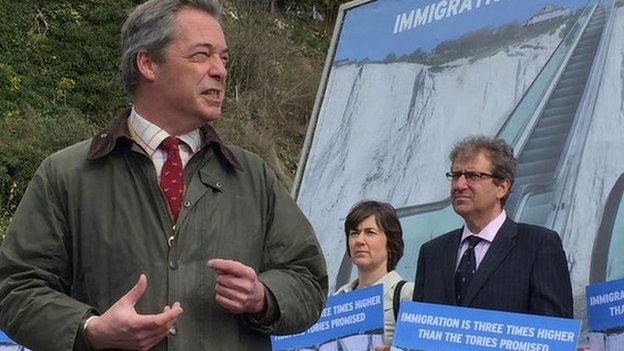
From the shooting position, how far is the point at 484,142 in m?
4.48

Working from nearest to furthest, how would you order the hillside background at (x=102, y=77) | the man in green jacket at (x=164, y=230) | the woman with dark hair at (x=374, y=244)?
the man in green jacket at (x=164, y=230) → the woman with dark hair at (x=374, y=244) → the hillside background at (x=102, y=77)

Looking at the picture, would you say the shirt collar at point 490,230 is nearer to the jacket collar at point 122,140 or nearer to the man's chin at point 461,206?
the man's chin at point 461,206

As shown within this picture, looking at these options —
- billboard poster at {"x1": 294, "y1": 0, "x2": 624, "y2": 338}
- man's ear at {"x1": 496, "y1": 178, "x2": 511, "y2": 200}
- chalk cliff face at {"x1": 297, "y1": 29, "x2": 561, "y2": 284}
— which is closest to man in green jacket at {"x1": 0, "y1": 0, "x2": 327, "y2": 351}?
man's ear at {"x1": 496, "y1": 178, "x2": 511, "y2": 200}

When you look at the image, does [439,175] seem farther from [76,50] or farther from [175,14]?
[76,50]

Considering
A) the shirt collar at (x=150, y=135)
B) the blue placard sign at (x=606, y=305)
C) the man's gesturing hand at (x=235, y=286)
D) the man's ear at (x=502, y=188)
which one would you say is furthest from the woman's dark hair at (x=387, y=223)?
the man's gesturing hand at (x=235, y=286)

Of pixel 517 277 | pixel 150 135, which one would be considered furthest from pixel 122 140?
pixel 517 277

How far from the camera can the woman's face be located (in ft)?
16.2

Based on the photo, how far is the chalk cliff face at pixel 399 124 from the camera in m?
6.48

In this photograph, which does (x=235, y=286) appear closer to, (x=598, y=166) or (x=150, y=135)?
(x=150, y=135)

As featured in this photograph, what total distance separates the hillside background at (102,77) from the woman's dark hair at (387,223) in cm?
1599

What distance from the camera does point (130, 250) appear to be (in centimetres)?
229

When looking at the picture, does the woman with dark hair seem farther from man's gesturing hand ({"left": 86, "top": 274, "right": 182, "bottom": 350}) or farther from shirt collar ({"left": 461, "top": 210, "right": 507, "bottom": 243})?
man's gesturing hand ({"left": 86, "top": 274, "right": 182, "bottom": 350})

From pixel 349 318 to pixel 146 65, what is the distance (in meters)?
2.30

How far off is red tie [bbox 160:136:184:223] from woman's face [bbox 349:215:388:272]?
2.61 meters
